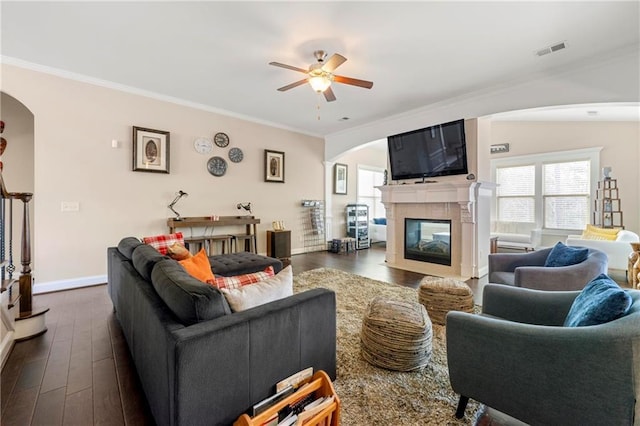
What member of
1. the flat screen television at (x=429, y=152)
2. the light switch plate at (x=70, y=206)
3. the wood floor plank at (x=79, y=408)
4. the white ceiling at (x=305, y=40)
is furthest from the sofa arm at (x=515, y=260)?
the light switch plate at (x=70, y=206)

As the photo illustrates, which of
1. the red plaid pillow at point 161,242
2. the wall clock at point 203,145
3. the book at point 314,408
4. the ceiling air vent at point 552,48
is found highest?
the ceiling air vent at point 552,48

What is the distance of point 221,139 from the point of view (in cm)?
509

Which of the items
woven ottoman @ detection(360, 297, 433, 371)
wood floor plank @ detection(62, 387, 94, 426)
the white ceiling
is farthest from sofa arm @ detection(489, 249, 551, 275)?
wood floor plank @ detection(62, 387, 94, 426)

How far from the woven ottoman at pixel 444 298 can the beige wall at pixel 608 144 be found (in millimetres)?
2693

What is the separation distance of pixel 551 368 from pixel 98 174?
16.8 ft

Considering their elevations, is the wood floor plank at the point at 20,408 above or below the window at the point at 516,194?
below

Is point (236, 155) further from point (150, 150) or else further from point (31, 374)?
point (31, 374)

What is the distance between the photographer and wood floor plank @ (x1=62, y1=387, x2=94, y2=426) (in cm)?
147

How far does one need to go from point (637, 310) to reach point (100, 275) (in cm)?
532

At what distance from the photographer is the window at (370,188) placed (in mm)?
7970

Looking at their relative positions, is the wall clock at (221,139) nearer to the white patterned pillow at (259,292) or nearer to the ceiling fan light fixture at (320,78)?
the ceiling fan light fixture at (320,78)

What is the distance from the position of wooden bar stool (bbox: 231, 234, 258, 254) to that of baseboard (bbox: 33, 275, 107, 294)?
79.4 inches

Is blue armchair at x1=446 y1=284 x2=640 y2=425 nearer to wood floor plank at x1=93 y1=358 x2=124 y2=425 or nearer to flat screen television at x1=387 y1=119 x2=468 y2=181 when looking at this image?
wood floor plank at x1=93 y1=358 x2=124 y2=425

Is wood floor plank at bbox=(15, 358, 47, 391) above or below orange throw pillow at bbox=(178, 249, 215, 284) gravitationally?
below
